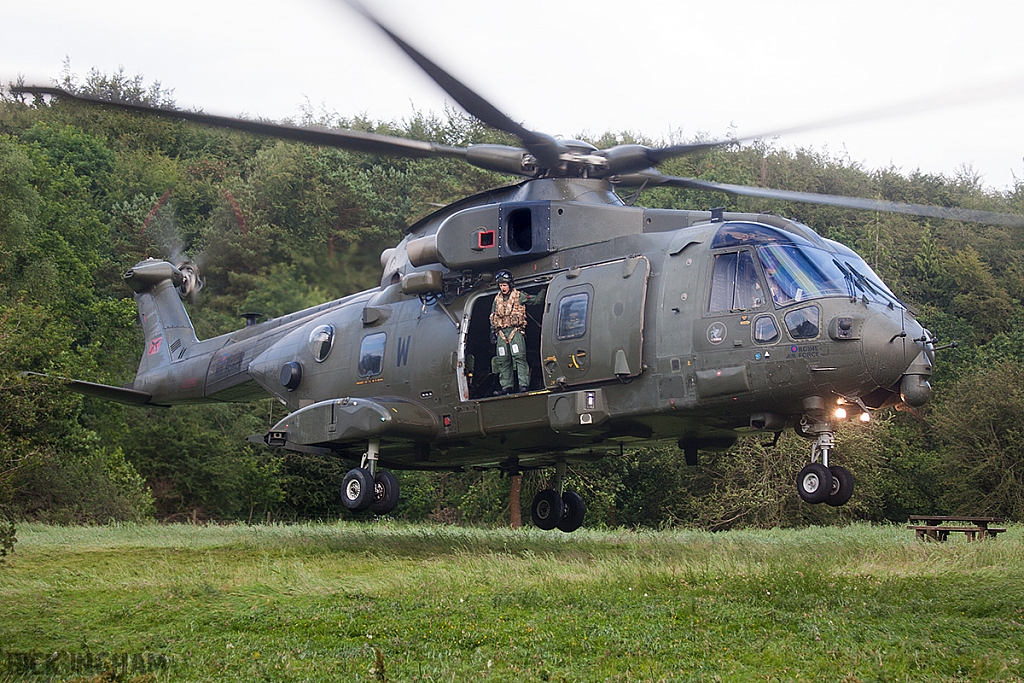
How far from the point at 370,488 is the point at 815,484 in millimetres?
6576

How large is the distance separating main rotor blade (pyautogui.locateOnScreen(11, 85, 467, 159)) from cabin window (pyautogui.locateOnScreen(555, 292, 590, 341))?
252 cm

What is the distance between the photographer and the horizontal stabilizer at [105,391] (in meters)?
18.0

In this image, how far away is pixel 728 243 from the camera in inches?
481

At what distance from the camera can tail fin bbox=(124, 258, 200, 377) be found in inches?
808

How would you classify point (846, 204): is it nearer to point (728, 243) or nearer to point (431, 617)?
point (728, 243)

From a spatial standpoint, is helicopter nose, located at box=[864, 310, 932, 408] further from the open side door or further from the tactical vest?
the tactical vest

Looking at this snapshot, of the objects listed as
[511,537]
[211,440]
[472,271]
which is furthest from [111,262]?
[472,271]

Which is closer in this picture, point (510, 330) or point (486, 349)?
point (510, 330)

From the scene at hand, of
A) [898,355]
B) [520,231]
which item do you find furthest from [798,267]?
[520,231]

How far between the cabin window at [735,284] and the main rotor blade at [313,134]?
393 centimetres

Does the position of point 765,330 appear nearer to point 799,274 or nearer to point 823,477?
point 799,274

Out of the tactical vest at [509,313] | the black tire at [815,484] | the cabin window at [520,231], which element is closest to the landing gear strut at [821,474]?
the black tire at [815,484]

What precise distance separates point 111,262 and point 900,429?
2824 centimetres

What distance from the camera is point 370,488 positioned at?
49.5ft
